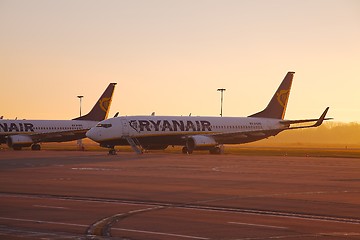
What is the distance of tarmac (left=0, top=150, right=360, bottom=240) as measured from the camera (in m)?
16.4

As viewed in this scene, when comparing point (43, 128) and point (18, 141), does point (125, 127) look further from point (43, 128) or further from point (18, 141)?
point (43, 128)

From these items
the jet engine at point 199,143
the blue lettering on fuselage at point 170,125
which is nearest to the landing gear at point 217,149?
the jet engine at point 199,143

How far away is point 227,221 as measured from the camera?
18469mm

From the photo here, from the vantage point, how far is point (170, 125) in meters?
70.9

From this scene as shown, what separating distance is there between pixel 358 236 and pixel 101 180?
745 inches

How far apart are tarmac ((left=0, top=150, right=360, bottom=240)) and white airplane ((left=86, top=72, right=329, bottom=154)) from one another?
30534 mm

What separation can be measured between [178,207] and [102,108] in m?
75.3

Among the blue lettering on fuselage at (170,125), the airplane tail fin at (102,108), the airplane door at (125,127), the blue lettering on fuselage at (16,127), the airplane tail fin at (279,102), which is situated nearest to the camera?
the airplane door at (125,127)

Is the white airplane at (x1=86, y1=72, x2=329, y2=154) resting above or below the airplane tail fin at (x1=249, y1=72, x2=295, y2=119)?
below

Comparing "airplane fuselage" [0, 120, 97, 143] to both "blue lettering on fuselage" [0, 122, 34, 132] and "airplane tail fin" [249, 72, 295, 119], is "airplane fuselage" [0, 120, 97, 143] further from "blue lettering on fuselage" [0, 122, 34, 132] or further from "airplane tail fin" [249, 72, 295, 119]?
"airplane tail fin" [249, 72, 295, 119]

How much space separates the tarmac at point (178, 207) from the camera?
16.4m

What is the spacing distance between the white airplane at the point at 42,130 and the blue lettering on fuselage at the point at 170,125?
2171 cm

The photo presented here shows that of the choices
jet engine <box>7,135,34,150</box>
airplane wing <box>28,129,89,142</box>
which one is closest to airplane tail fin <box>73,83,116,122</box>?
airplane wing <box>28,129,89,142</box>

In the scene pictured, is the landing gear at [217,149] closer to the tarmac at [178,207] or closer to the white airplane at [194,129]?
the white airplane at [194,129]
